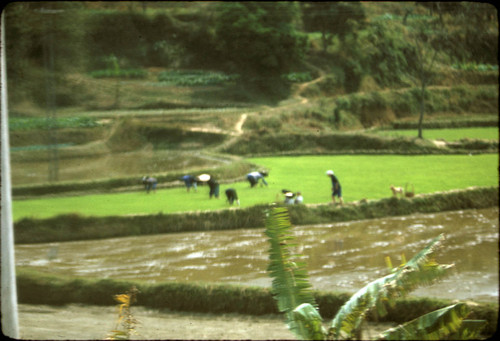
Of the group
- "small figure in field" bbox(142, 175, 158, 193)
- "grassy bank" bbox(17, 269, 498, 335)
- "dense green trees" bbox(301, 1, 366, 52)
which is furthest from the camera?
"dense green trees" bbox(301, 1, 366, 52)

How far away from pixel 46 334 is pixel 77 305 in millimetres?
728

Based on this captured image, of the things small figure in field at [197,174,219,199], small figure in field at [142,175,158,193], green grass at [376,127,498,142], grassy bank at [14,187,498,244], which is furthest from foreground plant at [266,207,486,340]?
green grass at [376,127,498,142]

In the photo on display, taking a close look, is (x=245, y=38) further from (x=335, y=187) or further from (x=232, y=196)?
(x=335, y=187)

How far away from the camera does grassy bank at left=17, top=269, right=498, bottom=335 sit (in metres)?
5.65

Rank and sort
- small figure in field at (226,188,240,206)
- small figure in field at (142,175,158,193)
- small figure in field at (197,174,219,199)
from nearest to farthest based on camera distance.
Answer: small figure in field at (226,188,240,206)
small figure in field at (197,174,219,199)
small figure in field at (142,175,158,193)

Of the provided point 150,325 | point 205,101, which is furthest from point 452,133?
point 150,325

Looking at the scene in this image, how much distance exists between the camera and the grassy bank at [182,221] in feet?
22.9

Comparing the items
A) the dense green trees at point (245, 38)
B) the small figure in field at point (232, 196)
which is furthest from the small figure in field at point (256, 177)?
the dense green trees at point (245, 38)

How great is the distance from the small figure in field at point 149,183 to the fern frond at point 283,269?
5133mm

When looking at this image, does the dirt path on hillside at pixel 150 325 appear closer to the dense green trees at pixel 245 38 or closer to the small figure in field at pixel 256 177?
the small figure in field at pixel 256 177

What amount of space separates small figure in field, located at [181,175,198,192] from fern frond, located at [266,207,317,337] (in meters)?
5.05

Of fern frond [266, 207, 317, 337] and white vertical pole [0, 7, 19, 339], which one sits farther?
white vertical pole [0, 7, 19, 339]

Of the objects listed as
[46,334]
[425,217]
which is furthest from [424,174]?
[46,334]

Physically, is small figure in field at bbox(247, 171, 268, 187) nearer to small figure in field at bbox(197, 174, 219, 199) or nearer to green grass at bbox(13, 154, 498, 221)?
green grass at bbox(13, 154, 498, 221)
